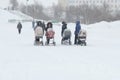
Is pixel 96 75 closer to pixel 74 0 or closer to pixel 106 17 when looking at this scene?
pixel 106 17

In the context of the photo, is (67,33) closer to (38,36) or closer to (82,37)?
(82,37)

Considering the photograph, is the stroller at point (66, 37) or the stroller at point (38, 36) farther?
the stroller at point (66, 37)

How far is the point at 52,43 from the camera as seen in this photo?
84.8ft

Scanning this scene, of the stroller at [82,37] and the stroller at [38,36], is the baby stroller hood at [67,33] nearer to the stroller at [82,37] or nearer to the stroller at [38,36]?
the stroller at [82,37]

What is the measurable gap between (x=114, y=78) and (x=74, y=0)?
16524 centimetres

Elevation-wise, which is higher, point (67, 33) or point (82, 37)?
point (67, 33)

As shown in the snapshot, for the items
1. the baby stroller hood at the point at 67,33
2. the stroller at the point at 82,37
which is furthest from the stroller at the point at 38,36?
the stroller at the point at 82,37

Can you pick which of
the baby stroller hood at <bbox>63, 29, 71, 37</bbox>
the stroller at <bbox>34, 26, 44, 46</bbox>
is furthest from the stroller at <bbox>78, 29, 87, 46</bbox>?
the stroller at <bbox>34, 26, 44, 46</bbox>

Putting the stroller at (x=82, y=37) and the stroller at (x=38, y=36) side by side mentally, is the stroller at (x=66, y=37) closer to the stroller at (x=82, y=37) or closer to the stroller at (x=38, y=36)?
the stroller at (x=82, y=37)

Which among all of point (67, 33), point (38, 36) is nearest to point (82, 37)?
point (67, 33)

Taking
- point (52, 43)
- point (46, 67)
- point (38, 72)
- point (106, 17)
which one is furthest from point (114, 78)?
point (106, 17)

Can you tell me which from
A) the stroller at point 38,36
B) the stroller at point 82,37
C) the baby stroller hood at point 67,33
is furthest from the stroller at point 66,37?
the stroller at point 38,36

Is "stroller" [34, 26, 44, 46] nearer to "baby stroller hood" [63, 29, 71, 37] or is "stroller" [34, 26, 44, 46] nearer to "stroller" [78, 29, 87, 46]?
"baby stroller hood" [63, 29, 71, 37]

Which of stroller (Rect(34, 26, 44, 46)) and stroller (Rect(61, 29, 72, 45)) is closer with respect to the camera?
stroller (Rect(34, 26, 44, 46))
